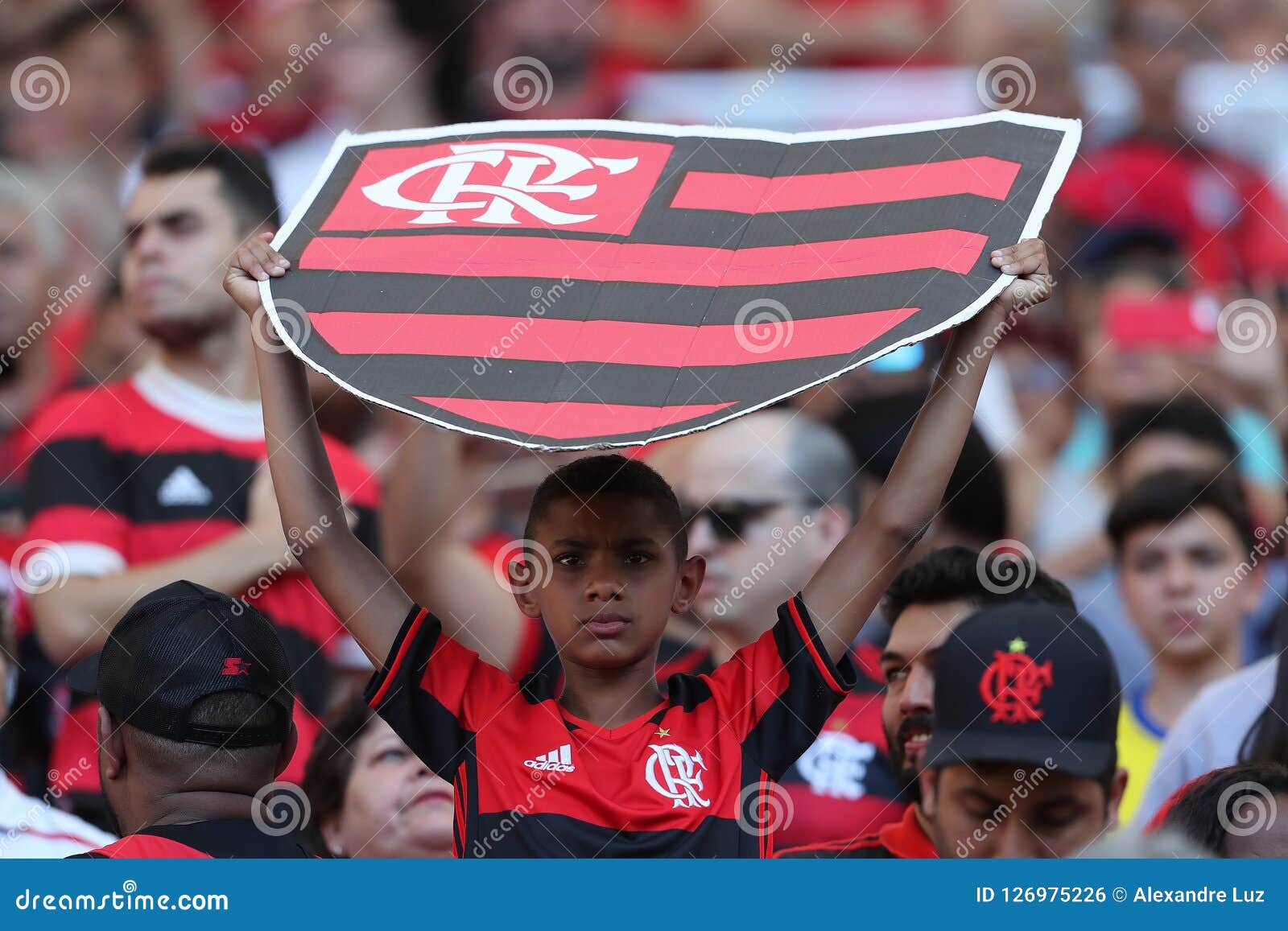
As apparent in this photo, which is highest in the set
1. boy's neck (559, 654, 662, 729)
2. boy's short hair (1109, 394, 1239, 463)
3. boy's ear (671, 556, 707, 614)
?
boy's short hair (1109, 394, 1239, 463)

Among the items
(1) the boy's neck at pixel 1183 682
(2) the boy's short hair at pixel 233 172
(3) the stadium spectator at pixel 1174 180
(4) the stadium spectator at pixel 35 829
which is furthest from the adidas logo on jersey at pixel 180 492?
(3) the stadium spectator at pixel 1174 180

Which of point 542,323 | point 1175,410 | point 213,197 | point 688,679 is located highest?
point 1175,410

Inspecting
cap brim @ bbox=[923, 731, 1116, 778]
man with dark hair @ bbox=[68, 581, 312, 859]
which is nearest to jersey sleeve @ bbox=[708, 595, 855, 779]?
cap brim @ bbox=[923, 731, 1116, 778]

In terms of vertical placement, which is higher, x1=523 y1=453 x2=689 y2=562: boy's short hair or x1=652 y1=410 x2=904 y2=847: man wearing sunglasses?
x1=652 y1=410 x2=904 y2=847: man wearing sunglasses

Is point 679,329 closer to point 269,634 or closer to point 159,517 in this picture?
point 269,634

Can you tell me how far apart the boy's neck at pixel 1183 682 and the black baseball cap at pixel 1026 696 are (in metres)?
1.42

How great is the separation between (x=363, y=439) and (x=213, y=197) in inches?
57.3

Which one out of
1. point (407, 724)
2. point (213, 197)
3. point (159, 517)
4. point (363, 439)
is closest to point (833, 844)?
point (407, 724)

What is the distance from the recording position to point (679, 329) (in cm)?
231

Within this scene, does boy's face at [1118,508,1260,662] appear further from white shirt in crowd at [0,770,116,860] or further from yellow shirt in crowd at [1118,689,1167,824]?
white shirt in crowd at [0,770,116,860]

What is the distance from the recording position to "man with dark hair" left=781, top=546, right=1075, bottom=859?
11.3 feet

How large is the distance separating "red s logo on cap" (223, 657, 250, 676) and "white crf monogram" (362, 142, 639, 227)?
2.29ft

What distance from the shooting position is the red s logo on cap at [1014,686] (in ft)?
9.79

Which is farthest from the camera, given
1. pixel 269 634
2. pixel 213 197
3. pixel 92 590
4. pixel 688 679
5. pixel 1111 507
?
pixel 1111 507
